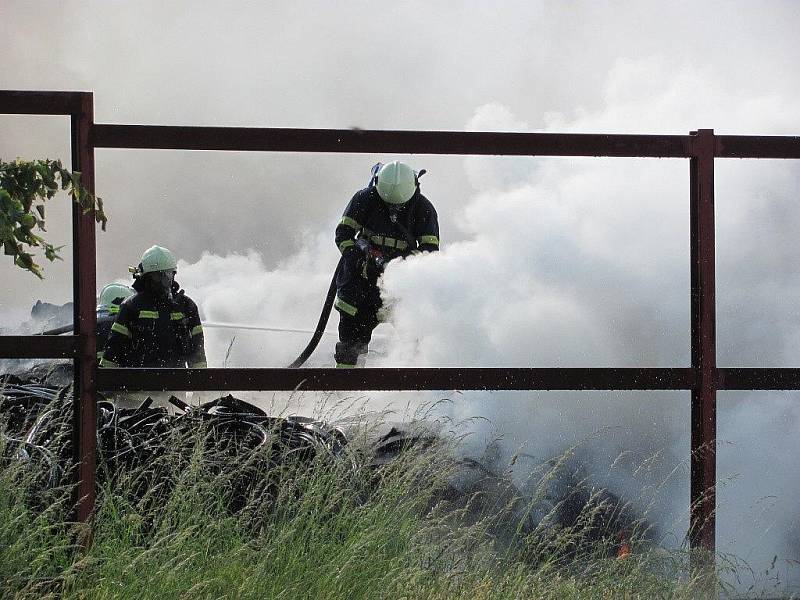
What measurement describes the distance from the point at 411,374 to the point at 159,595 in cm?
128

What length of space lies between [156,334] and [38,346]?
3072mm

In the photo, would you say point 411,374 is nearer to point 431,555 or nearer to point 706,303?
point 431,555

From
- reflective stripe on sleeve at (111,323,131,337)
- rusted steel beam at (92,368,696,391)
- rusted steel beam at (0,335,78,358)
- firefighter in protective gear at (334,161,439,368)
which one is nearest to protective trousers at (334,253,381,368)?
firefighter in protective gear at (334,161,439,368)

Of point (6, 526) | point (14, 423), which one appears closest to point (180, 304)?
point (14, 423)

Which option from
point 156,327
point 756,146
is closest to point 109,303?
point 156,327

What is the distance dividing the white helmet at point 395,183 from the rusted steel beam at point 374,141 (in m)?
2.47

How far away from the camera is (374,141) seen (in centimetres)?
376

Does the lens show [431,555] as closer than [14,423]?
Yes

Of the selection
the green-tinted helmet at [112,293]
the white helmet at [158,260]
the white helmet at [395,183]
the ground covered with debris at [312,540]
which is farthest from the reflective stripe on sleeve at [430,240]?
the green-tinted helmet at [112,293]

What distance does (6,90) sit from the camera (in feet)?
12.3

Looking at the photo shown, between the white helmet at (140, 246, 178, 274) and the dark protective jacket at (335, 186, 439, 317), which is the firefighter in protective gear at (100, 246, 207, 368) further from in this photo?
the dark protective jacket at (335, 186, 439, 317)

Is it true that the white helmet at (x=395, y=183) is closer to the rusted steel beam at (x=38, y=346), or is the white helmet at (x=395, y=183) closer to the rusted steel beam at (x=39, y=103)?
the rusted steel beam at (x=39, y=103)

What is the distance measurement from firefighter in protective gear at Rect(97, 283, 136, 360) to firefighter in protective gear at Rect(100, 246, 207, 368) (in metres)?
1.20

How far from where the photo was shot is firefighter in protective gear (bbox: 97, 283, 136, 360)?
27.4 ft
